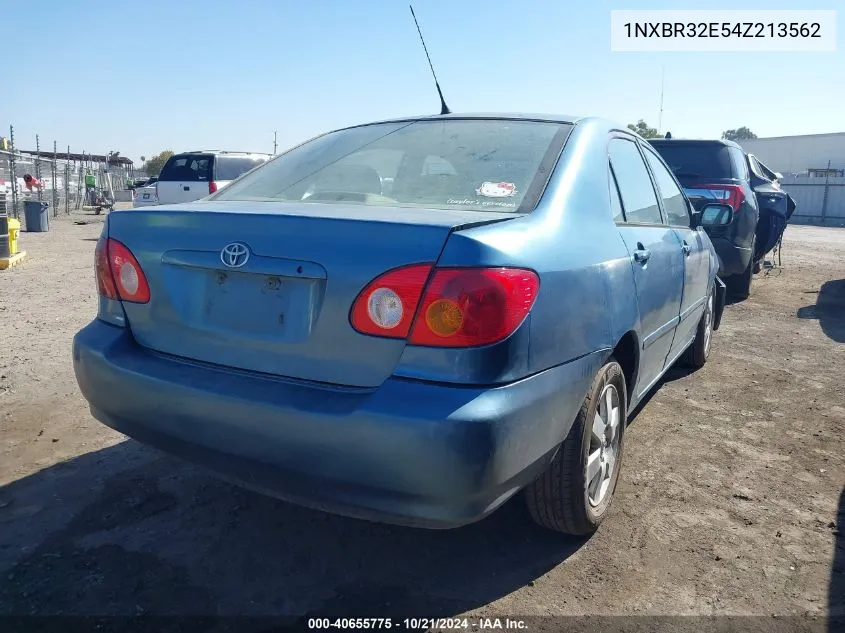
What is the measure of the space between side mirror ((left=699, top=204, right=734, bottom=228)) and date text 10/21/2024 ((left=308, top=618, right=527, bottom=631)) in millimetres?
3158

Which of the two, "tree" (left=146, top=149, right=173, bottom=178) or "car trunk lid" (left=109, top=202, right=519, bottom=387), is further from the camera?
"tree" (left=146, top=149, right=173, bottom=178)


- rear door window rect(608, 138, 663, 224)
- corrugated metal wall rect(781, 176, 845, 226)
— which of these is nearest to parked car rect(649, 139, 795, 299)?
rear door window rect(608, 138, 663, 224)

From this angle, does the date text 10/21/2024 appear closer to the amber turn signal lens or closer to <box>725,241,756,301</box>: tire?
the amber turn signal lens

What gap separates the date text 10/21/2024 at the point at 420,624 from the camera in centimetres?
218

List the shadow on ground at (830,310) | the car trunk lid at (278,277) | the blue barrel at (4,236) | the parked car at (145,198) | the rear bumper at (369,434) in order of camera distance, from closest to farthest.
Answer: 1. the rear bumper at (369,434)
2. the car trunk lid at (278,277)
3. the shadow on ground at (830,310)
4. the blue barrel at (4,236)
5. the parked car at (145,198)

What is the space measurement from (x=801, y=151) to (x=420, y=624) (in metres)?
41.0

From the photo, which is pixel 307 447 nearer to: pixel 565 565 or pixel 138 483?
pixel 565 565

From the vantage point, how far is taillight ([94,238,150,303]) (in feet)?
7.93

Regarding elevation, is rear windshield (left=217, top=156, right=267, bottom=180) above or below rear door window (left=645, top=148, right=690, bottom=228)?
above

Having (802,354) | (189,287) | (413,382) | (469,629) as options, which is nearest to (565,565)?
(469,629)

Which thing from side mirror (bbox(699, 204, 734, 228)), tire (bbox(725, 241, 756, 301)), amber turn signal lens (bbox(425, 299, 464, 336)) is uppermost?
side mirror (bbox(699, 204, 734, 228))

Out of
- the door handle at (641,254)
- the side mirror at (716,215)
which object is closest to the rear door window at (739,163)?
the side mirror at (716,215)

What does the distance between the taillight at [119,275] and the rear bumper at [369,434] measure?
0.28m

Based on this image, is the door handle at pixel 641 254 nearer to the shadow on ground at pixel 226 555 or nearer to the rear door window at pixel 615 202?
the rear door window at pixel 615 202
